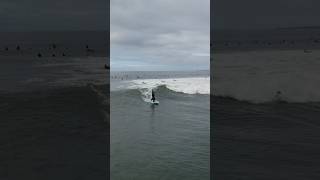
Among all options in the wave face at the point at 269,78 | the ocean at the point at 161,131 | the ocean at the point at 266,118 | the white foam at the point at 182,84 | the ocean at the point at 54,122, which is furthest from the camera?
the white foam at the point at 182,84

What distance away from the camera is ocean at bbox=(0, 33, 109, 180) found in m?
22.7

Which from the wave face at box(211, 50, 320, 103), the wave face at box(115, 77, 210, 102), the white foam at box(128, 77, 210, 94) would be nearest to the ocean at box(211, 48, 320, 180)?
the wave face at box(211, 50, 320, 103)

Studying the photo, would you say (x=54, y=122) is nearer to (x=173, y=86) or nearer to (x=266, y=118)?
(x=266, y=118)

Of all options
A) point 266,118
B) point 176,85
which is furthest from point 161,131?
point 176,85

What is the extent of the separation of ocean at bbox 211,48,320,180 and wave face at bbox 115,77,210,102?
2396mm

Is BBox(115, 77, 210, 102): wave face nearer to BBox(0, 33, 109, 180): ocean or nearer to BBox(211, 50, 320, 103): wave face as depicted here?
BBox(211, 50, 320, 103): wave face

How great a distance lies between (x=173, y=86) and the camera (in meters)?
53.2

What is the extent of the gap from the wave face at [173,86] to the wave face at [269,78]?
2.22 m

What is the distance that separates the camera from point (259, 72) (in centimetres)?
4719

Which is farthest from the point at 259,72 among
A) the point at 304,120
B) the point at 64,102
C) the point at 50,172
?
the point at 50,172

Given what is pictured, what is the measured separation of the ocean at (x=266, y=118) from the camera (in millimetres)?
22047

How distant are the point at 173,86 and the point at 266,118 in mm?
22390

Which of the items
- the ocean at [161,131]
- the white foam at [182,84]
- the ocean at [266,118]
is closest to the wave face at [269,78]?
the ocean at [266,118]

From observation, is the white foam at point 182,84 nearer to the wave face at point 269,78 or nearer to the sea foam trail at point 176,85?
the sea foam trail at point 176,85
